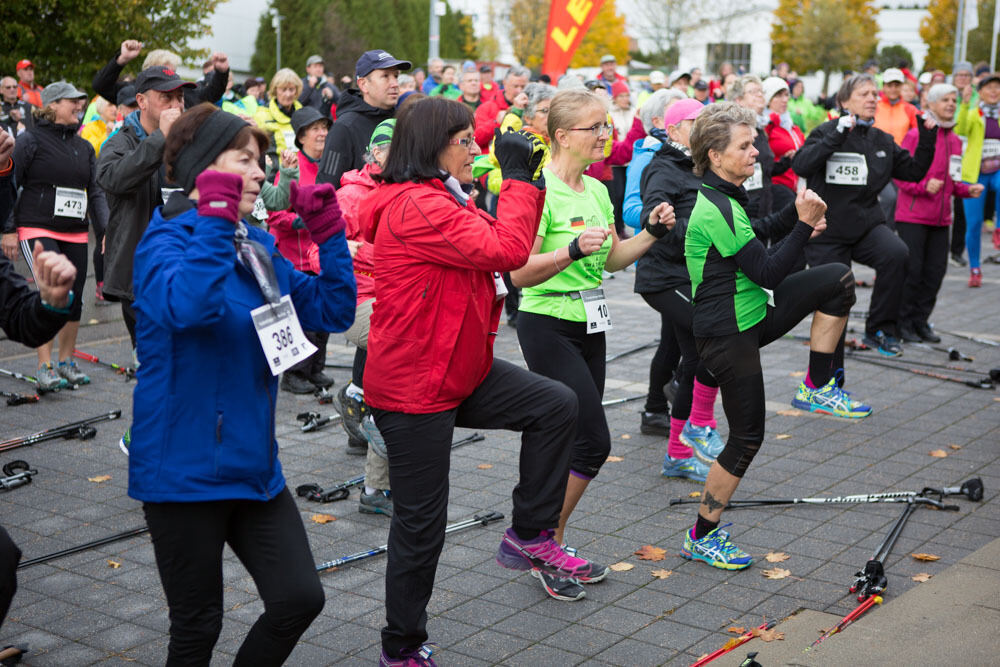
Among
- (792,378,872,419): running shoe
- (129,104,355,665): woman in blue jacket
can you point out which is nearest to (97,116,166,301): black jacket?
(129,104,355,665): woman in blue jacket

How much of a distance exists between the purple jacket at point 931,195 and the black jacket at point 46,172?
282 inches

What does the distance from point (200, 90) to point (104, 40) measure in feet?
48.3

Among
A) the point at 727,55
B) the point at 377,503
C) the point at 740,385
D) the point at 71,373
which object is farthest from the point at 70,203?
the point at 727,55

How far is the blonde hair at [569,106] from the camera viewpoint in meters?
5.00

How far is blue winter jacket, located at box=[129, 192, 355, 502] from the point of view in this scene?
3.08 metres

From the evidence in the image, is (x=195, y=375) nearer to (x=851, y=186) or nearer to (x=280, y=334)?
(x=280, y=334)

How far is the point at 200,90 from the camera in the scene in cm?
804

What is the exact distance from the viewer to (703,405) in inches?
268

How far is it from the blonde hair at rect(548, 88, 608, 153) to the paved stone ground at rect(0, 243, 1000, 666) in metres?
2.00

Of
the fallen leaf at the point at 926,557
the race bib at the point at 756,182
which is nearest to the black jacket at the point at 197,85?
the race bib at the point at 756,182

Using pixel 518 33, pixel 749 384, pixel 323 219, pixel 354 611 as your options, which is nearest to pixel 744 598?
pixel 749 384

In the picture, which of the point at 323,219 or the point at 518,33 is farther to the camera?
the point at 518,33

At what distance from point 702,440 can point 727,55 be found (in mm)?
72789

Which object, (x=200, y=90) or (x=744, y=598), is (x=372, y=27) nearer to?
(x=200, y=90)
